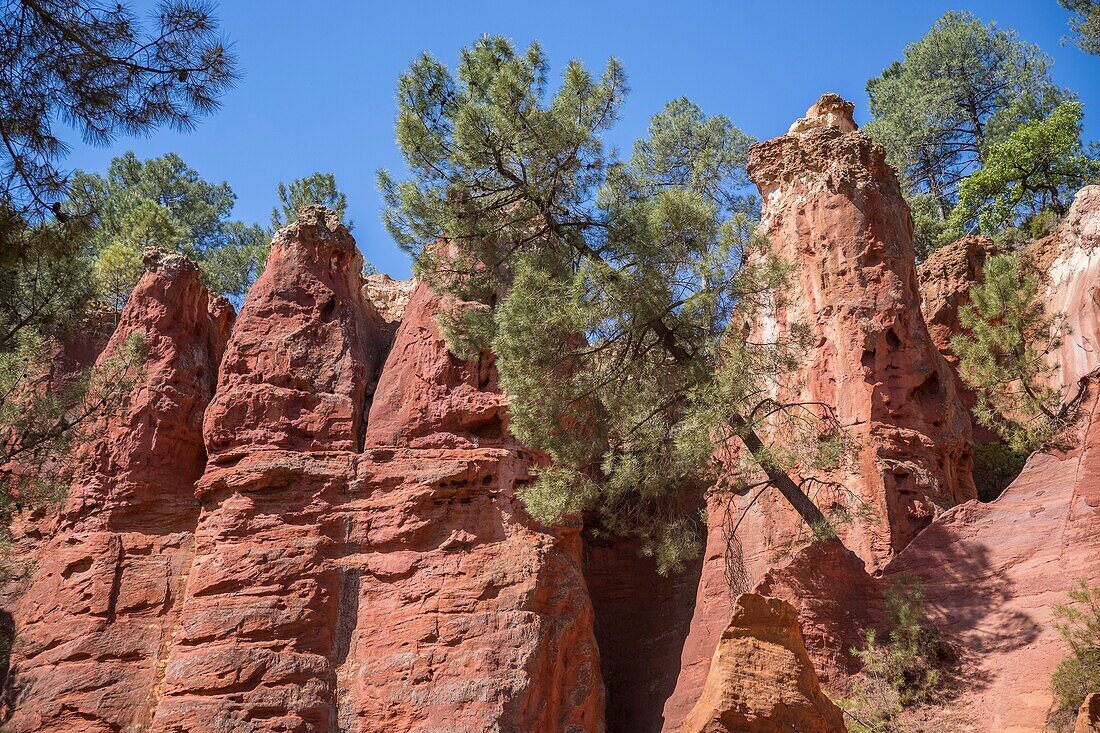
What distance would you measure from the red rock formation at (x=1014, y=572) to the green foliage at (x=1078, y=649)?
27 centimetres

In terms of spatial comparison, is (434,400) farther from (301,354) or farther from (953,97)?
(953,97)

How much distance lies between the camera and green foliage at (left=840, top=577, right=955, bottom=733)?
1242 centimetres

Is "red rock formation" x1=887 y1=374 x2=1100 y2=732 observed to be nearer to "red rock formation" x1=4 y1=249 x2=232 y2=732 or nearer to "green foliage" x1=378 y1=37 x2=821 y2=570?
"green foliage" x1=378 y1=37 x2=821 y2=570

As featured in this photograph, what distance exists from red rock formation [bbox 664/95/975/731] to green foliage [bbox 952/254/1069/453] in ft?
2.71

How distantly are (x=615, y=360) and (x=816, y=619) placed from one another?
14.4 feet

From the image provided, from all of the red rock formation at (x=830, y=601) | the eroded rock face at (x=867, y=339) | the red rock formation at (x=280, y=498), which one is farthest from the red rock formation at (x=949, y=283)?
the red rock formation at (x=280, y=498)

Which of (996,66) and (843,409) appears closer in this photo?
(843,409)

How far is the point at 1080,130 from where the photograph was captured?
95.5 ft

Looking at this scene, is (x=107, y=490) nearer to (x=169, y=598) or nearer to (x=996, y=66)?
(x=169, y=598)

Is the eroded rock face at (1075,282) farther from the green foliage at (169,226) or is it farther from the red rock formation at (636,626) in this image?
the green foliage at (169,226)

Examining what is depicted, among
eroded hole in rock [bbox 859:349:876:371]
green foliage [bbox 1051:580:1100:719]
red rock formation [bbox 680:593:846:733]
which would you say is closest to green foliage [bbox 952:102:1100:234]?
eroded hole in rock [bbox 859:349:876:371]

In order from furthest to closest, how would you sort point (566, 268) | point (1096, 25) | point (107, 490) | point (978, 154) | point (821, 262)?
point (978, 154), point (1096, 25), point (821, 262), point (107, 490), point (566, 268)

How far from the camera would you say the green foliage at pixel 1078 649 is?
11.0 m

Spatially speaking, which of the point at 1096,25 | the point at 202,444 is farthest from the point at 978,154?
the point at 202,444
